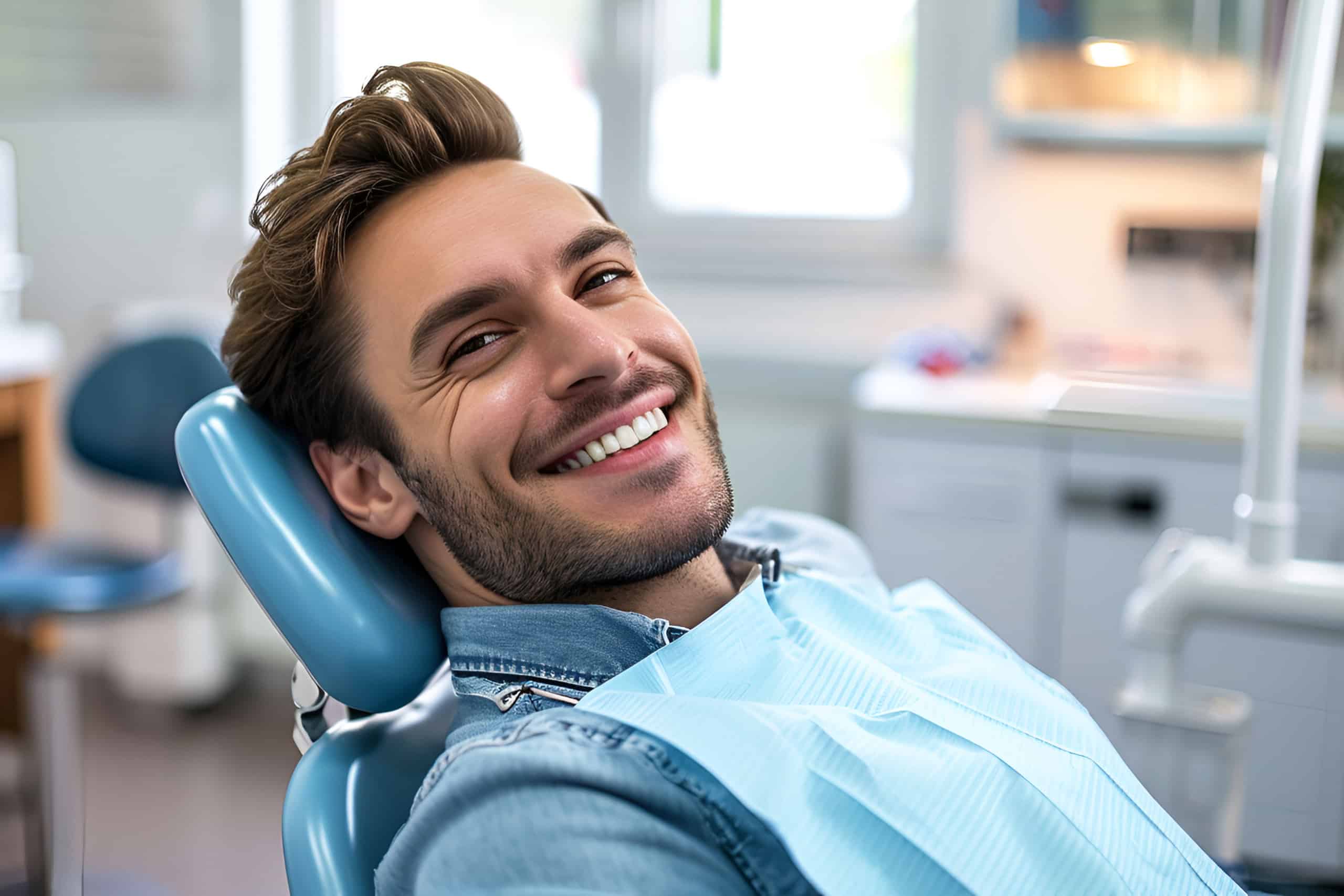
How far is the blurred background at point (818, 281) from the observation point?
85.6 inches

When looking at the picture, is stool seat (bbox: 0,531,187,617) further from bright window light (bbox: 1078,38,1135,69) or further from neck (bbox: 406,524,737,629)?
bright window light (bbox: 1078,38,1135,69)

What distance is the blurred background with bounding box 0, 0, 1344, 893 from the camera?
2.17 m

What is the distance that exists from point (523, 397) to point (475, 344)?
85mm

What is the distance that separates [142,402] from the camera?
96.1 inches

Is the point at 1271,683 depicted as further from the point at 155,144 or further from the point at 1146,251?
the point at 155,144

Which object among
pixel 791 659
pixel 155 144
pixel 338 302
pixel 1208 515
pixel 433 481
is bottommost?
pixel 1208 515

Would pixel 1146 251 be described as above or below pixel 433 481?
above

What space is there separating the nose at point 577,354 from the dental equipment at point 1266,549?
570 millimetres

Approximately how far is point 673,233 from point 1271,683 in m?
1.62

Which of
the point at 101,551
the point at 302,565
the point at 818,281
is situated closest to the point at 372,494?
the point at 302,565

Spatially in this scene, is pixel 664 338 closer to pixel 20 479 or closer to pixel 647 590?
pixel 647 590

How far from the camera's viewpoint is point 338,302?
111 centimetres

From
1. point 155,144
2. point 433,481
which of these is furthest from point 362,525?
point 155,144

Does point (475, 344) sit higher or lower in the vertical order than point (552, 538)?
higher
